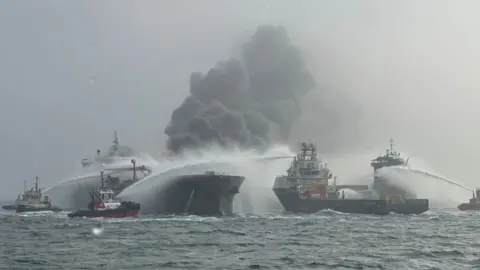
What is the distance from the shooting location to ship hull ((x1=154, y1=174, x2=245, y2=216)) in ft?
276

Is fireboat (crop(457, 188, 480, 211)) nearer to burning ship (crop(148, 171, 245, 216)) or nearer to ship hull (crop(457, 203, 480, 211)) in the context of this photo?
ship hull (crop(457, 203, 480, 211))

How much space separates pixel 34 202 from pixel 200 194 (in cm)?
4668

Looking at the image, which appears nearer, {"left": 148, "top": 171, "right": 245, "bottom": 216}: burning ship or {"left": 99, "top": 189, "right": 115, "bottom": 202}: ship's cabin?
{"left": 148, "top": 171, "right": 245, "bottom": 216}: burning ship

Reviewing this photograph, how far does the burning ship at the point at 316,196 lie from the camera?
106m

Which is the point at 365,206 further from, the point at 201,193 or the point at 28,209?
the point at 28,209

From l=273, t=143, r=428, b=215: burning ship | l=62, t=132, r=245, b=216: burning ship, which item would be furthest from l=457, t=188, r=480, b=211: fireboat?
l=62, t=132, r=245, b=216: burning ship

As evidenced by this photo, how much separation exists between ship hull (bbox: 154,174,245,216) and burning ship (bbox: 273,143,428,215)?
85.9 feet

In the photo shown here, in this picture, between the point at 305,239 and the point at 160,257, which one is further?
the point at 305,239

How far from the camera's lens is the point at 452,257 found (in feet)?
130

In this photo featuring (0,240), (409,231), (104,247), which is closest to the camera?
(104,247)

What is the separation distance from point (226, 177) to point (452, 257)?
160ft

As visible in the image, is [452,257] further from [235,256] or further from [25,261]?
[25,261]

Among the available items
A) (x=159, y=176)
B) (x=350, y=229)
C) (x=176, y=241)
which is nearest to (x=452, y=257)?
(x=176, y=241)

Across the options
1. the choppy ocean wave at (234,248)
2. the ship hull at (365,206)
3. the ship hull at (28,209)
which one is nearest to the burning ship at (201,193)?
the choppy ocean wave at (234,248)
